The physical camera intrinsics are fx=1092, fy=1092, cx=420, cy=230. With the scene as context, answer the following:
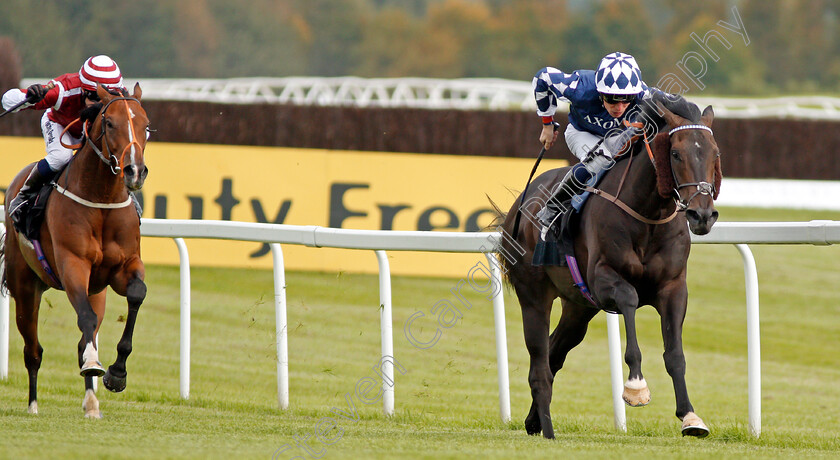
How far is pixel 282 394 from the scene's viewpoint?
6.15 metres

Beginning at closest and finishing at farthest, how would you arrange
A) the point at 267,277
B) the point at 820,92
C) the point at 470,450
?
1. the point at 470,450
2. the point at 267,277
3. the point at 820,92

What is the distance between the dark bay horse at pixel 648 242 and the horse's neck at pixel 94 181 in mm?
2210

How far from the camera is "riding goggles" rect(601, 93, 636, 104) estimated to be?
16.4 ft

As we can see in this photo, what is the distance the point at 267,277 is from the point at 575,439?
5671 mm

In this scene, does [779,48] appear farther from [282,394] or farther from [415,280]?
[282,394]

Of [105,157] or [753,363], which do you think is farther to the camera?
[105,157]

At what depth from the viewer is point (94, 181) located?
558cm

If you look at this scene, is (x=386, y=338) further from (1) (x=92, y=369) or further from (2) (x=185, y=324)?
(1) (x=92, y=369)

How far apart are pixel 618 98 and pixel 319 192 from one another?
20.4 feet

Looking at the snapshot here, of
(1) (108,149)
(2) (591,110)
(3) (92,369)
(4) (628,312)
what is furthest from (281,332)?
(4) (628,312)

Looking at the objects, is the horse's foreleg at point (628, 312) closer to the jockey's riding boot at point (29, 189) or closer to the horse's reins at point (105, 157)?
the horse's reins at point (105, 157)

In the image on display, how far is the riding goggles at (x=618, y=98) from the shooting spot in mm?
4996

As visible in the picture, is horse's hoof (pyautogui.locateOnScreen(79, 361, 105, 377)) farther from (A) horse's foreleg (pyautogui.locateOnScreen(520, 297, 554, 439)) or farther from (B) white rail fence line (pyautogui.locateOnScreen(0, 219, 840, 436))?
(A) horse's foreleg (pyautogui.locateOnScreen(520, 297, 554, 439))

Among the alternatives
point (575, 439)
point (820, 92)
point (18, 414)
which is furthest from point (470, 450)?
point (820, 92)
